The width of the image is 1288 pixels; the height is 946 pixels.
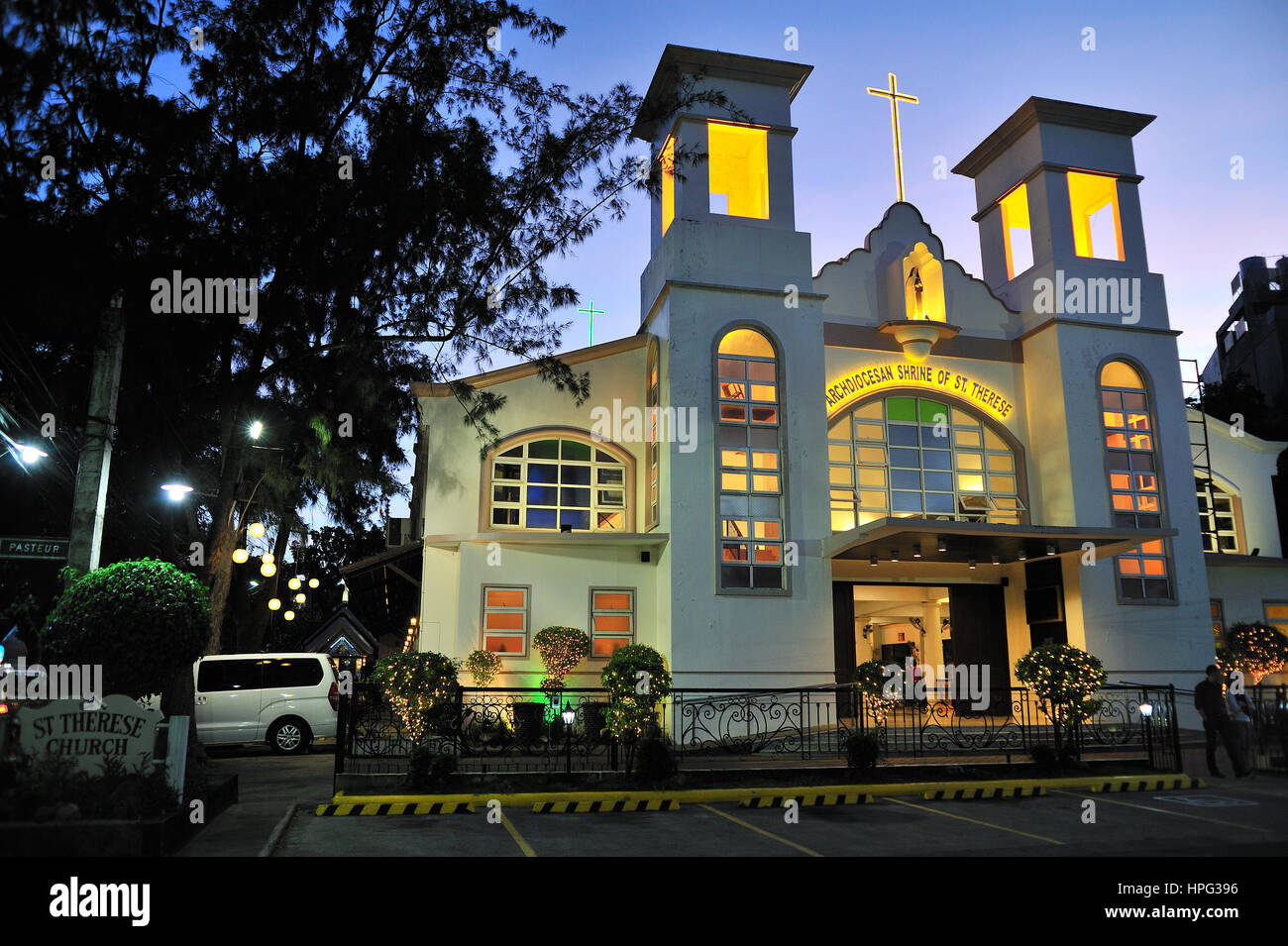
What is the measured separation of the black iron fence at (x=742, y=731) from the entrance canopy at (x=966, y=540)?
2617mm

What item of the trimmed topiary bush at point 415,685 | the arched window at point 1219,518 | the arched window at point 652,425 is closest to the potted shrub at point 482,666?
the trimmed topiary bush at point 415,685

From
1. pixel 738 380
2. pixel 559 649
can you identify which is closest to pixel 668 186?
pixel 738 380

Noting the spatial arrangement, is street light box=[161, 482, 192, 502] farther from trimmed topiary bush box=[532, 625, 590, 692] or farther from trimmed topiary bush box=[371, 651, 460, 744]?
trimmed topiary bush box=[532, 625, 590, 692]

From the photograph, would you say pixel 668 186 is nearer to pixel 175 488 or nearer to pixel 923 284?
pixel 923 284

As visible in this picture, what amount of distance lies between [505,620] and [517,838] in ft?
29.4

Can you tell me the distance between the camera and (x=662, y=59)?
1859 centimetres

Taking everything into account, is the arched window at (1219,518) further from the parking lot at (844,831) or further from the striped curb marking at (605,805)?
the striped curb marking at (605,805)

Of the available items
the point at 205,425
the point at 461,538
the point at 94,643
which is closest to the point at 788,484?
the point at 461,538

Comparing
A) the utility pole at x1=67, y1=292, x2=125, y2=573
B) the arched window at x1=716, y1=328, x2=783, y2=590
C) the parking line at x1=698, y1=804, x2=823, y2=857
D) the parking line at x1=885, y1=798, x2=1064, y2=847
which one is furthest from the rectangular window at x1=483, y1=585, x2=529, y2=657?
the utility pole at x1=67, y1=292, x2=125, y2=573

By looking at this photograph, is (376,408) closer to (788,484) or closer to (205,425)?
(205,425)

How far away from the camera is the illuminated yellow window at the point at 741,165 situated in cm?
1919

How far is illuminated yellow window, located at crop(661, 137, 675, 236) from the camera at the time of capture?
61.9ft

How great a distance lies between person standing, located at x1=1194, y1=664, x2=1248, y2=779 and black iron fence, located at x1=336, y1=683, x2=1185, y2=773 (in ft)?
1.37
